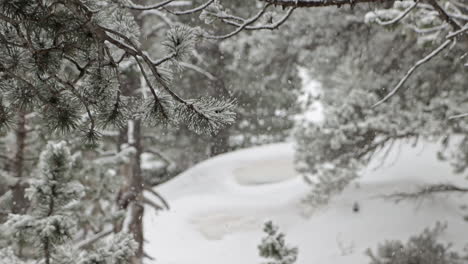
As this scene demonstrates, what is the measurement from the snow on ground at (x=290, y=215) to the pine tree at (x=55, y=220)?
18.9 feet

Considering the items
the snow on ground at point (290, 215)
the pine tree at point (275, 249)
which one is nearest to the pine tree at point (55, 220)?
the pine tree at point (275, 249)

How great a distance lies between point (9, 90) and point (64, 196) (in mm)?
1250

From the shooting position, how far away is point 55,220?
2.91 metres

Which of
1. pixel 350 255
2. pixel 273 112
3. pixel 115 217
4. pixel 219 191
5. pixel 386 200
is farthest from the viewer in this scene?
pixel 273 112

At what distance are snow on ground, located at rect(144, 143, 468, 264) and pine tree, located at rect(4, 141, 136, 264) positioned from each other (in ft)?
18.9

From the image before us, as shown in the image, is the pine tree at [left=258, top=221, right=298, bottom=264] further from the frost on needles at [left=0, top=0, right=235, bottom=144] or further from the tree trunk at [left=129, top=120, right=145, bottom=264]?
the tree trunk at [left=129, top=120, right=145, bottom=264]

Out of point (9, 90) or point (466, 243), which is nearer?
point (9, 90)

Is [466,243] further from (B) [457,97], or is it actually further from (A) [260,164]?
(A) [260,164]

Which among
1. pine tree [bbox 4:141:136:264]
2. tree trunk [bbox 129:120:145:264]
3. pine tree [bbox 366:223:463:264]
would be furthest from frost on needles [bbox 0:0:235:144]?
pine tree [bbox 366:223:463:264]

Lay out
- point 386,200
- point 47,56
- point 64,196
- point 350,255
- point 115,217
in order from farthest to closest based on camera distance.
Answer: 1. point 386,200
2. point 350,255
3. point 115,217
4. point 64,196
5. point 47,56

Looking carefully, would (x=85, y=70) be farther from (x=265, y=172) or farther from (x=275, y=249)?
(x=265, y=172)

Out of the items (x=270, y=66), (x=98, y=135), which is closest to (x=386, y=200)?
(x=270, y=66)

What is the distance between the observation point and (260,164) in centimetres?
1287

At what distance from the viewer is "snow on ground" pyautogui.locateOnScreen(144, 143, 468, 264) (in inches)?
329
